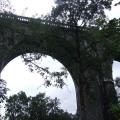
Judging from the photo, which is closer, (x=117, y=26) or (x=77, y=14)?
(x=117, y=26)

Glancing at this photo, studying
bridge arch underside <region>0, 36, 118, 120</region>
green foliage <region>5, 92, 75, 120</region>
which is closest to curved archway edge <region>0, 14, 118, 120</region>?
bridge arch underside <region>0, 36, 118, 120</region>

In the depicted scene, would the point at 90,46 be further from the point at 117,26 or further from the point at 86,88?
the point at 117,26

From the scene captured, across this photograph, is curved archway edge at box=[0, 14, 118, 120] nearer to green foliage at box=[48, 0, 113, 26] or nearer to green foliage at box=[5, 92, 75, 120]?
green foliage at box=[48, 0, 113, 26]

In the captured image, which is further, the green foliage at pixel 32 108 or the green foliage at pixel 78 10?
the green foliage at pixel 32 108

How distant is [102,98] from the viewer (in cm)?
2578

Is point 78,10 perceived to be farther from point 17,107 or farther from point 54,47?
point 17,107

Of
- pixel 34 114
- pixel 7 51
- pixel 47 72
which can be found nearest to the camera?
pixel 47 72

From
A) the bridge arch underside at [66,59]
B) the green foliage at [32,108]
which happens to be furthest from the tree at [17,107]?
the bridge arch underside at [66,59]

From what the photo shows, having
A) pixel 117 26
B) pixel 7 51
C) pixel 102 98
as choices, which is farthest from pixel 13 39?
pixel 117 26

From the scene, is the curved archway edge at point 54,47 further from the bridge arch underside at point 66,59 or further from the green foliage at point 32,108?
the green foliage at point 32,108

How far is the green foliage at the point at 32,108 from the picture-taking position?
4159cm

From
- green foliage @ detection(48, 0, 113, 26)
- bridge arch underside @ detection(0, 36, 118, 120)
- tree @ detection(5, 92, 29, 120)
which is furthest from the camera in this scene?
tree @ detection(5, 92, 29, 120)

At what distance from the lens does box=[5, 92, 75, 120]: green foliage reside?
136 feet

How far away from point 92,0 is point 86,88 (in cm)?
784
